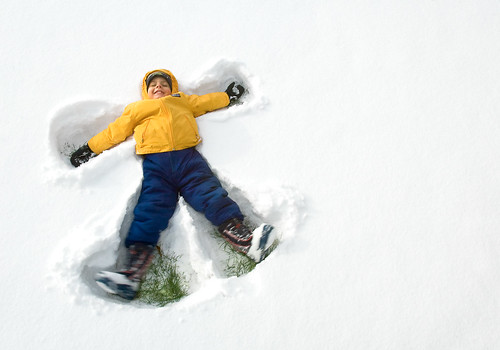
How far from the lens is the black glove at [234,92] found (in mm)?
2766

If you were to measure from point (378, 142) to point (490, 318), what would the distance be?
1215 millimetres

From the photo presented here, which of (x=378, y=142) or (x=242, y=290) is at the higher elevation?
(x=378, y=142)

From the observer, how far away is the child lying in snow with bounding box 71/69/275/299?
6.95 ft

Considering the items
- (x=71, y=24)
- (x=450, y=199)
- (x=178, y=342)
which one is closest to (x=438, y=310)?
(x=450, y=199)

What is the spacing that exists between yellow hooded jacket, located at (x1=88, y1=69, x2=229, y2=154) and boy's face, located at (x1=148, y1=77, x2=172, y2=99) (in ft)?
0.27

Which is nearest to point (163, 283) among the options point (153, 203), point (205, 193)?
point (153, 203)

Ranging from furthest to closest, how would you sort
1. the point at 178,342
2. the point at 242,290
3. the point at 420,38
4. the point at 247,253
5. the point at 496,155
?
the point at 420,38 → the point at 496,155 → the point at 247,253 → the point at 242,290 → the point at 178,342

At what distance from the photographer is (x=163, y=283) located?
2145 mm

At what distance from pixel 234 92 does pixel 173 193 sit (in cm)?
95

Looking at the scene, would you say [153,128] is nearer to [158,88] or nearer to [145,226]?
[158,88]

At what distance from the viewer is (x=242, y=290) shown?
6.47ft

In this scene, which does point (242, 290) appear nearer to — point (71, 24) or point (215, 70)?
point (215, 70)

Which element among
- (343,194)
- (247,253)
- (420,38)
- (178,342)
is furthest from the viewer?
(420,38)

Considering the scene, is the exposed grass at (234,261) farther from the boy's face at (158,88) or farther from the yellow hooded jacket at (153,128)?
the boy's face at (158,88)
